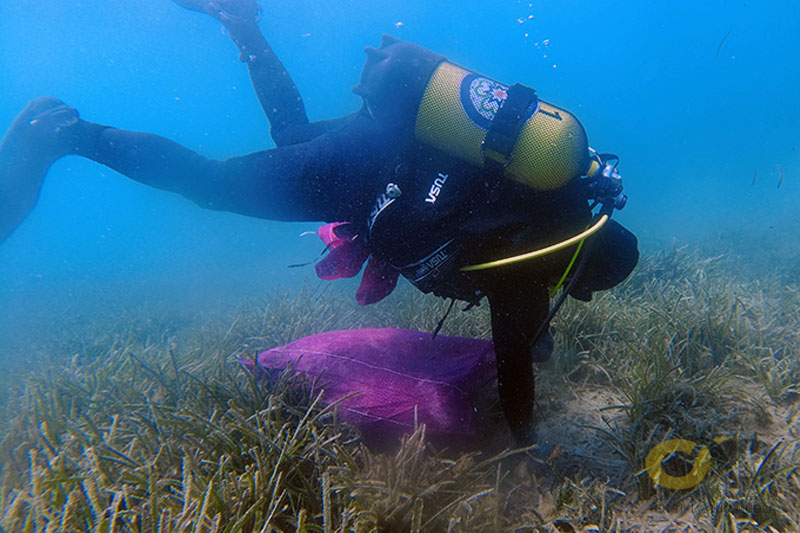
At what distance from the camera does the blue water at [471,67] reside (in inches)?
2135

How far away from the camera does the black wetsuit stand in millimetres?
2068

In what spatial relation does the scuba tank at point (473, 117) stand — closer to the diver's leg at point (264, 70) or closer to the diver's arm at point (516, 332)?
the diver's arm at point (516, 332)

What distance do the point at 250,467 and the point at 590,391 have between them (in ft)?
8.17

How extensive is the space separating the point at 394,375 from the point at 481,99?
5.68ft

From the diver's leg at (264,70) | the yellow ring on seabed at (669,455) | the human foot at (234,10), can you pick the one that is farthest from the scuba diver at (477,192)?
the human foot at (234,10)

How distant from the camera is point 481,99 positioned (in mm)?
2043

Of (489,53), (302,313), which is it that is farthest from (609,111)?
(302,313)

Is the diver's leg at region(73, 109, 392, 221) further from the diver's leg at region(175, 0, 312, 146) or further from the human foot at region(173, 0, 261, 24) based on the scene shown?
the human foot at region(173, 0, 261, 24)

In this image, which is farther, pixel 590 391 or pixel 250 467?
pixel 590 391

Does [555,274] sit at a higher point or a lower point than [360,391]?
higher

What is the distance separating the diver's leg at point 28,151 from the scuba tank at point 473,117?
9.54 ft

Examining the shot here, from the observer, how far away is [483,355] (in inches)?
98.3

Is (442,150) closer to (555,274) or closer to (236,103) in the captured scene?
(555,274)

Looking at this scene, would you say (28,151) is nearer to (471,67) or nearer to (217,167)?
(217,167)
